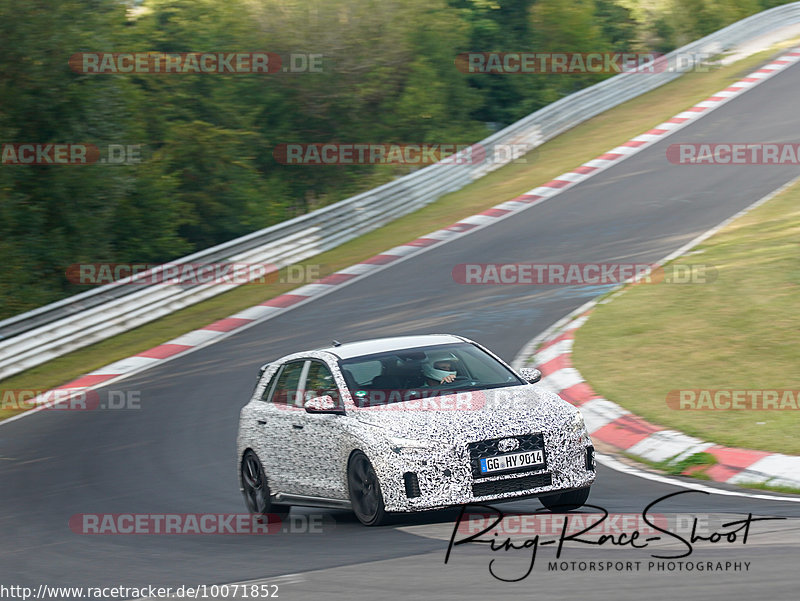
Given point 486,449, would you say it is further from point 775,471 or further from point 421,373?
point 775,471

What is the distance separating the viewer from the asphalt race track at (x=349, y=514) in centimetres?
673

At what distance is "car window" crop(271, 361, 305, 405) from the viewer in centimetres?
1013

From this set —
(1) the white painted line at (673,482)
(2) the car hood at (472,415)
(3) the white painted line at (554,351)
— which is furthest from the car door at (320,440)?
(3) the white painted line at (554,351)

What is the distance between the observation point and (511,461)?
8.36 meters

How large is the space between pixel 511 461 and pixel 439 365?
4.55 ft

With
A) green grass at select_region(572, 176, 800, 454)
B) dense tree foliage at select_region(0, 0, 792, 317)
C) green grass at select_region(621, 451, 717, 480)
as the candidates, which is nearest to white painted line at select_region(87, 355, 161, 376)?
dense tree foliage at select_region(0, 0, 792, 317)

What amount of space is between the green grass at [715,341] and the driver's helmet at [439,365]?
2729 mm

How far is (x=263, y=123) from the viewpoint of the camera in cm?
3172

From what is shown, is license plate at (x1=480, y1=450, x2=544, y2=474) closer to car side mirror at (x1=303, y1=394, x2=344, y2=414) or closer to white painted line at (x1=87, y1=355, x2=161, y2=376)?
car side mirror at (x1=303, y1=394, x2=344, y2=414)

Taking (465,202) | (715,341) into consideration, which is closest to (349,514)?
(715,341)

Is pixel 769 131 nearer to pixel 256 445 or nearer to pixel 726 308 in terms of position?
pixel 726 308

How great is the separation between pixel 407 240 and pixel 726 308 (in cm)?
914

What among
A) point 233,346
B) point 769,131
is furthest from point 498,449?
point 769,131

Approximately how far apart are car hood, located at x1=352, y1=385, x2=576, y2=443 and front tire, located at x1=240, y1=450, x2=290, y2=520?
163cm
